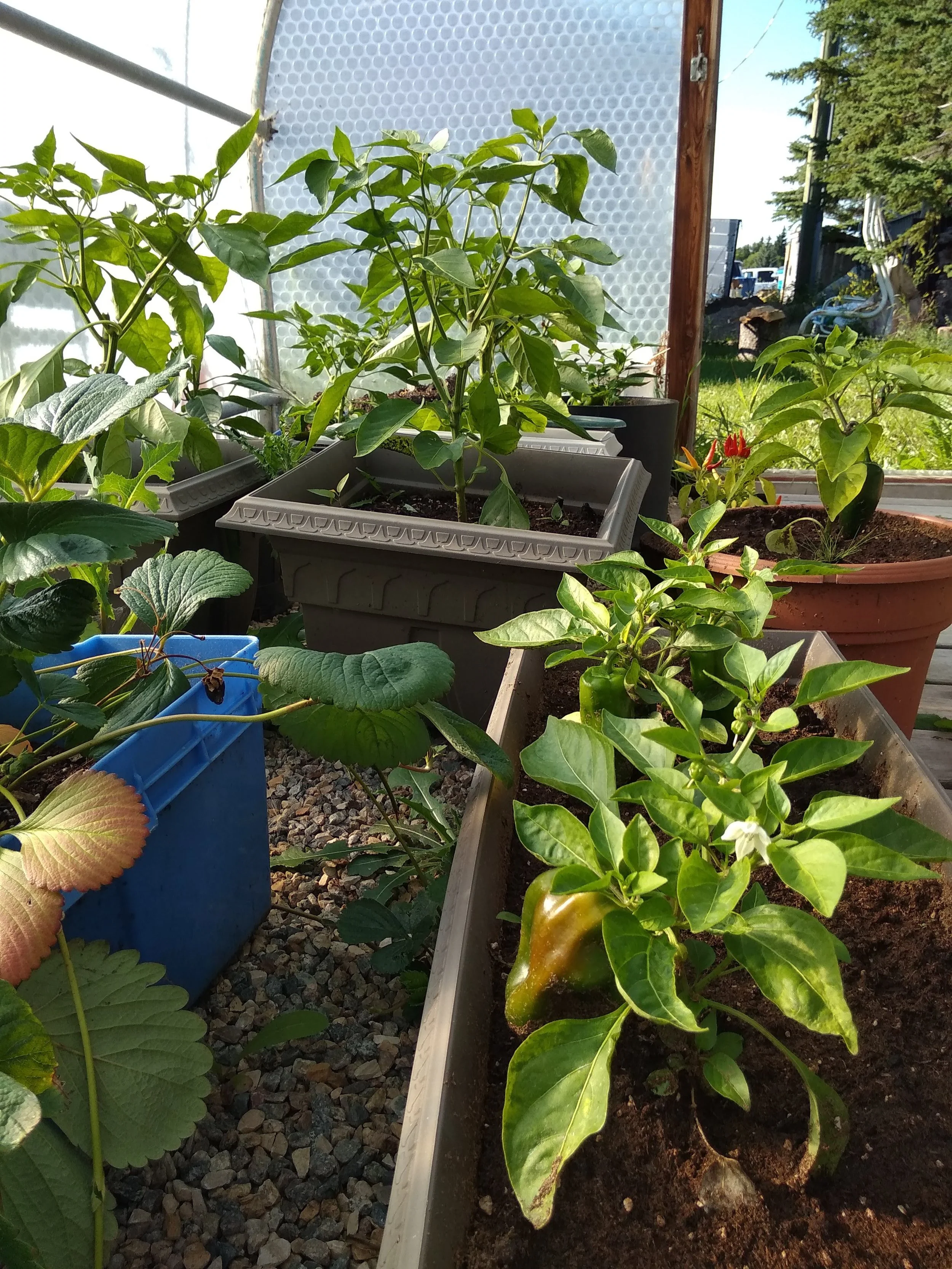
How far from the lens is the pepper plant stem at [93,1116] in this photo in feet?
1.88

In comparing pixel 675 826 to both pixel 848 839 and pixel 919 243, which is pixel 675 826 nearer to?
pixel 848 839

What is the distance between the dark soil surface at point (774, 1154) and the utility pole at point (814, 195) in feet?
34.0

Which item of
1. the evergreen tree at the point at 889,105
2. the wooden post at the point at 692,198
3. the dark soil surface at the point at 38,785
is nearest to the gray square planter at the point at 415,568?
the dark soil surface at the point at 38,785

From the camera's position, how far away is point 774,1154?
547 mm

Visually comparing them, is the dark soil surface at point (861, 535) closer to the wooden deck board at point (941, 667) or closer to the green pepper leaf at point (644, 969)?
the wooden deck board at point (941, 667)

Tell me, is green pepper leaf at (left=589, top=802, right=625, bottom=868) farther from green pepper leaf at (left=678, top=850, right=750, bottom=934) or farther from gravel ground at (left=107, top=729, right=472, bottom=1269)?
gravel ground at (left=107, top=729, right=472, bottom=1269)

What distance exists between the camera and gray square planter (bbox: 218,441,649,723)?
1.29m

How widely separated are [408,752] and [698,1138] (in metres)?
0.44

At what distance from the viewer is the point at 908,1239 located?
496 mm

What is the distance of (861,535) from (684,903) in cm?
116

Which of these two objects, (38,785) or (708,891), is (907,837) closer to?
(708,891)

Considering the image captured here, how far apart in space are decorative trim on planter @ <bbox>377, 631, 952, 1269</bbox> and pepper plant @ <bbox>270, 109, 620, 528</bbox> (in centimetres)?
56

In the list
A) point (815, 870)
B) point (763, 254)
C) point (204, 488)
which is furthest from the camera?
point (763, 254)

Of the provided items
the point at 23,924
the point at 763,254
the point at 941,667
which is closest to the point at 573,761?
the point at 23,924
